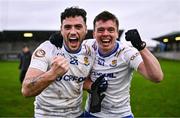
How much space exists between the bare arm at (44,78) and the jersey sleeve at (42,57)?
16 cm

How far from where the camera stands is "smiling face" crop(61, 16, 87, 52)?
5.40 m

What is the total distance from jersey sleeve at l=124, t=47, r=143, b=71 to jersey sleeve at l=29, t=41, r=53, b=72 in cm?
124

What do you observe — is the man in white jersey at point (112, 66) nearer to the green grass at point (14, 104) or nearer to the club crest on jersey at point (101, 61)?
the club crest on jersey at point (101, 61)

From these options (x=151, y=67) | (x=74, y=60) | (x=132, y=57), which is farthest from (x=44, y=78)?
(x=132, y=57)

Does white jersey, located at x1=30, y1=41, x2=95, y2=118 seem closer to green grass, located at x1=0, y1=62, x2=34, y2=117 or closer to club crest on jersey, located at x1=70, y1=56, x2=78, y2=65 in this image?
club crest on jersey, located at x1=70, y1=56, x2=78, y2=65

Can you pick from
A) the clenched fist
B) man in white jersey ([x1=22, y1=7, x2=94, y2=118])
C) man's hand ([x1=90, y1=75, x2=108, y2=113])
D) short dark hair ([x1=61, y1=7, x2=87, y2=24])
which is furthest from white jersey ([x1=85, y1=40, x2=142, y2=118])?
the clenched fist

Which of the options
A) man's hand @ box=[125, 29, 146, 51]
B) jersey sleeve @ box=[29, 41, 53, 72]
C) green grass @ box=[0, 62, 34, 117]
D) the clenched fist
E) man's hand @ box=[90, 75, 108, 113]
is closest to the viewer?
the clenched fist

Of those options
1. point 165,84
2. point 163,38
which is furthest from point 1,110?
point 163,38

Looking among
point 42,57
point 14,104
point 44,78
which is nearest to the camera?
point 44,78

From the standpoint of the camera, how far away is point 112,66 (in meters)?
6.15

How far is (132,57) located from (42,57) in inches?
57.4

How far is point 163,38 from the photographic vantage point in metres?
75.9

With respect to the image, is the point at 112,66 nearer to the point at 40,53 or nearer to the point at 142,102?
the point at 40,53

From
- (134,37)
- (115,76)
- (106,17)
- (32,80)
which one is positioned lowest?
(115,76)
